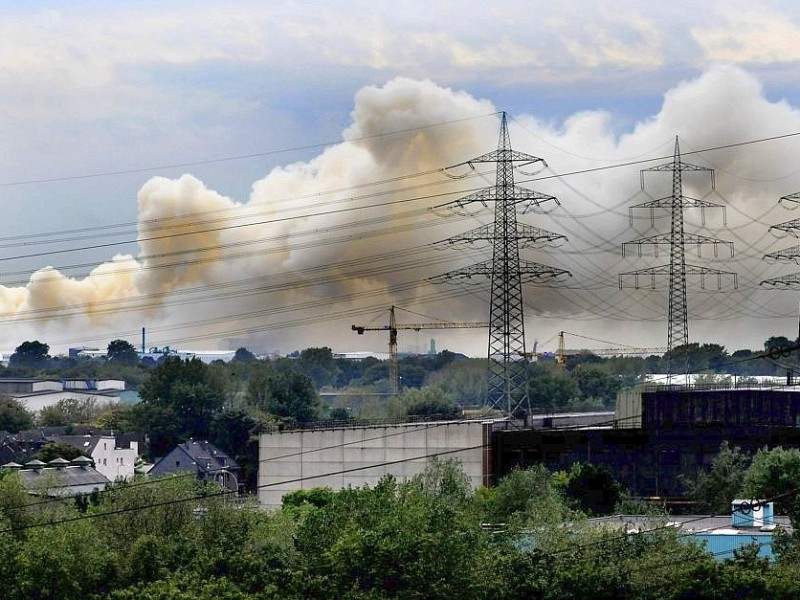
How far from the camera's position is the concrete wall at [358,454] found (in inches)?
3504

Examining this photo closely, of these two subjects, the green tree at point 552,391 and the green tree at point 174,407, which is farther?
the green tree at point 552,391

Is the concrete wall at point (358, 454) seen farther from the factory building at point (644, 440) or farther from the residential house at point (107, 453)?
the residential house at point (107, 453)

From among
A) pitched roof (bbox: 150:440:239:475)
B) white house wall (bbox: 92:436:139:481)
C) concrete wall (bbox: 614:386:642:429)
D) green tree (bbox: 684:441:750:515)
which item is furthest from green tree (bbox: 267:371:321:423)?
green tree (bbox: 684:441:750:515)

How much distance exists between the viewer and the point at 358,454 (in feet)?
305

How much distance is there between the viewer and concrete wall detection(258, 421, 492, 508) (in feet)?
292

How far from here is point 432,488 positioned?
78.4 metres

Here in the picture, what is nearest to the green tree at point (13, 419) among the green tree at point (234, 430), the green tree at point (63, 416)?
the green tree at point (63, 416)

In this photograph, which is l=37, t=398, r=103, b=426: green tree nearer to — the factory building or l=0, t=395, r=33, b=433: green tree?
l=0, t=395, r=33, b=433: green tree

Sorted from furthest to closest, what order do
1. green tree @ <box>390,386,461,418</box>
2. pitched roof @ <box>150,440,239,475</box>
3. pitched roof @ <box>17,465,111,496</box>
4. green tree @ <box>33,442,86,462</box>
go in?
green tree @ <box>390,386,461,418</box> < green tree @ <box>33,442,86,462</box> < pitched roof @ <box>150,440,239,475</box> < pitched roof @ <box>17,465,111,496</box>

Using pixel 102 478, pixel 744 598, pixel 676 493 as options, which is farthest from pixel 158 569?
pixel 102 478

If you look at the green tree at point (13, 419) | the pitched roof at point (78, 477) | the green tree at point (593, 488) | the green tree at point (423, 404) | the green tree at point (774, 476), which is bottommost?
the pitched roof at point (78, 477)

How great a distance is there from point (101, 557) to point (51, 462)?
71199 mm

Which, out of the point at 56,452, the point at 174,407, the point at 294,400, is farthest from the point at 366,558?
the point at 294,400

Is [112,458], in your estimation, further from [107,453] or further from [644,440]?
[644,440]
